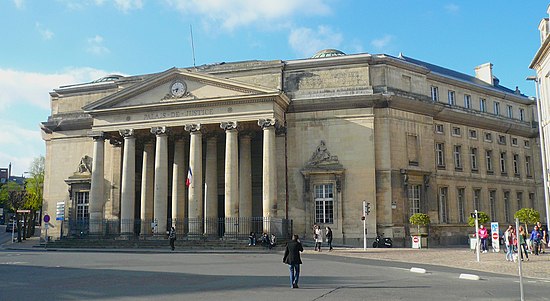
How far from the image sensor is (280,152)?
140 feet

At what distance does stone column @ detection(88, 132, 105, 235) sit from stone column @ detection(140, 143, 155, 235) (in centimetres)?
331

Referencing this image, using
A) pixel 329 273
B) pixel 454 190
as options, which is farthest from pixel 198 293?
pixel 454 190

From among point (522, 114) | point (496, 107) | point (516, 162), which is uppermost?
point (496, 107)

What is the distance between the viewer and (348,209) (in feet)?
133

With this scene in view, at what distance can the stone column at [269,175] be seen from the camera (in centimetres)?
3778

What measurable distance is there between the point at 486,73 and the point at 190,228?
137ft

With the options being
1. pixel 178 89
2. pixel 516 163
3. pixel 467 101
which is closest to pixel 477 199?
pixel 516 163

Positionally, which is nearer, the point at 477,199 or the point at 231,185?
the point at 231,185

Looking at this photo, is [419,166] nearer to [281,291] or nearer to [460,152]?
[460,152]

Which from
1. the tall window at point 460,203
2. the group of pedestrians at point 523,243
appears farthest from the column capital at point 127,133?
the tall window at point 460,203

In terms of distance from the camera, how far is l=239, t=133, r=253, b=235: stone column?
38.9m

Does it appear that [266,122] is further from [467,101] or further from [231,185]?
[467,101]

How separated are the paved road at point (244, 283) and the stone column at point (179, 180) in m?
18.1

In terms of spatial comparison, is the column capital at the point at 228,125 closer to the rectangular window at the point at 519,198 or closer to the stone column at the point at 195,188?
the stone column at the point at 195,188
